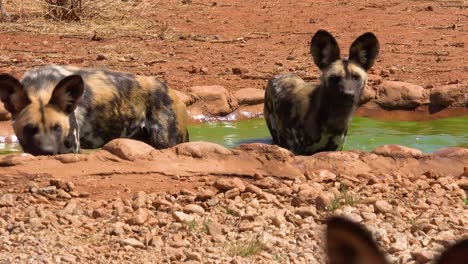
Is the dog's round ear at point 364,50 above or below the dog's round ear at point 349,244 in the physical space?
below

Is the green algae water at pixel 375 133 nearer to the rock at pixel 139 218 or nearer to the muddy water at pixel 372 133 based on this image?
the muddy water at pixel 372 133

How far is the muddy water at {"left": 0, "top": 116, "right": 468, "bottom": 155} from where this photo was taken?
823cm

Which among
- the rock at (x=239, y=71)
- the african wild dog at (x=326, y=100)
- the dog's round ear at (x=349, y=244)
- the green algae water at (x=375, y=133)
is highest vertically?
the dog's round ear at (x=349, y=244)

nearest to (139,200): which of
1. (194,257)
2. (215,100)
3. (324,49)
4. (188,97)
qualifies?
(194,257)

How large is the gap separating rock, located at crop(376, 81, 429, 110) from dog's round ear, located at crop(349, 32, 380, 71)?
5.99 ft

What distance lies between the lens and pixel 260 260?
4.30 metres

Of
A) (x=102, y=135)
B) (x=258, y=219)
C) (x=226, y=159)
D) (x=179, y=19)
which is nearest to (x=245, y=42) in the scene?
(x=179, y=19)

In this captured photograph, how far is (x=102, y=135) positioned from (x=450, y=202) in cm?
269

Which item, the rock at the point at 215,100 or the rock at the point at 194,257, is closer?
the rock at the point at 194,257

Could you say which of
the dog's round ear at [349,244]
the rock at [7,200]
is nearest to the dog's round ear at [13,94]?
the rock at [7,200]

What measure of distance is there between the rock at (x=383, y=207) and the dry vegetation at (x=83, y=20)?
7779mm

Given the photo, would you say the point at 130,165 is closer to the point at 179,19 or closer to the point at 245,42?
the point at 245,42

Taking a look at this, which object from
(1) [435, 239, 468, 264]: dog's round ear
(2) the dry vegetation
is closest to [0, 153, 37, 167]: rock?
(1) [435, 239, 468, 264]: dog's round ear

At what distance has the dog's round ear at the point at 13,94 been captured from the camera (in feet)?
20.2
